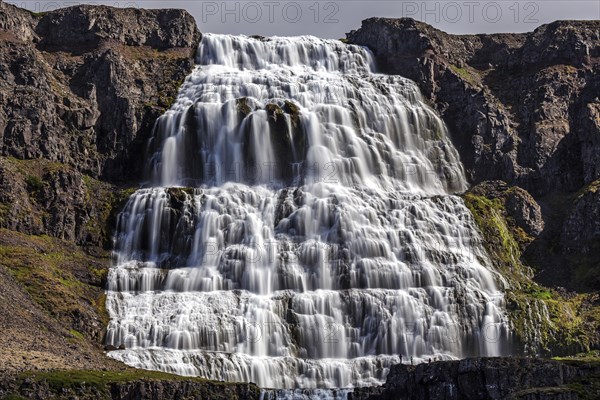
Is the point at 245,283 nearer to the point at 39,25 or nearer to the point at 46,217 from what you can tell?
the point at 46,217

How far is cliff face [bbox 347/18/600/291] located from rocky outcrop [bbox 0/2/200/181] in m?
32.6

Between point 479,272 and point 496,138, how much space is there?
33.5 metres

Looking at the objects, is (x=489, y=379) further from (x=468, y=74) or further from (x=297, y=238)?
(x=468, y=74)

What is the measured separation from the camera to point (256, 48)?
159125mm

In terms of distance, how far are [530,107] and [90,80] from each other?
62.2 meters

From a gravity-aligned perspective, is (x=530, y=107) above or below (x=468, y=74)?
below

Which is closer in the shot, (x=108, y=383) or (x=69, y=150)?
(x=108, y=383)

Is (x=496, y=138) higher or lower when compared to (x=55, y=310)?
higher

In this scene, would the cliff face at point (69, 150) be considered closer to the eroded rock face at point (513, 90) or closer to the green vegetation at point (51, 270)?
the green vegetation at point (51, 270)

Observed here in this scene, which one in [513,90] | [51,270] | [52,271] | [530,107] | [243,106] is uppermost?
[513,90]

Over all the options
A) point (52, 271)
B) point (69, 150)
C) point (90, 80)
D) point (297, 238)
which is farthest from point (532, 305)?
point (90, 80)

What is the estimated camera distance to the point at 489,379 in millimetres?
86375

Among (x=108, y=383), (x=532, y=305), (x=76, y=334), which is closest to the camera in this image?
(x=108, y=383)

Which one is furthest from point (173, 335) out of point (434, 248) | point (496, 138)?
point (496, 138)
